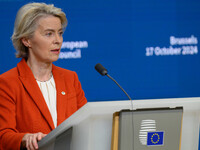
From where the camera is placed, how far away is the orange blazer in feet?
5.98

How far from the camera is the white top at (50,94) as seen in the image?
2.02 meters

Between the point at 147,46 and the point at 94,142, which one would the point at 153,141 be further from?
the point at 147,46

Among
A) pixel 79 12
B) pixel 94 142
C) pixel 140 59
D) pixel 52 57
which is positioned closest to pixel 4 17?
pixel 79 12

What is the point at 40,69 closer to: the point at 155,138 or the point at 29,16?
the point at 29,16

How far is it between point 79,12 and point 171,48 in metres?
1.05

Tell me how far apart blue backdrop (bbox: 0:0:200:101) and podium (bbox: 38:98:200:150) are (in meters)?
2.37

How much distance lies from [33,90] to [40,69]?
17cm

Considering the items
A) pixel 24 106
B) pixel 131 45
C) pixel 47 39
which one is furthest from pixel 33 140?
pixel 131 45

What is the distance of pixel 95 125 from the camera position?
4.50 feet

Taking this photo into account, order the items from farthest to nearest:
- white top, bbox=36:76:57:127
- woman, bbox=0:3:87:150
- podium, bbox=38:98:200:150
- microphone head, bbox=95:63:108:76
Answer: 1. white top, bbox=36:76:57:127
2. woman, bbox=0:3:87:150
3. microphone head, bbox=95:63:108:76
4. podium, bbox=38:98:200:150

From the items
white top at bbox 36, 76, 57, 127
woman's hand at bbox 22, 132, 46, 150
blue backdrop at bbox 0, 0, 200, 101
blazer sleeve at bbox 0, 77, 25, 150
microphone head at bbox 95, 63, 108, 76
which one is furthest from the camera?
blue backdrop at bbox 0, 0, 200, 101

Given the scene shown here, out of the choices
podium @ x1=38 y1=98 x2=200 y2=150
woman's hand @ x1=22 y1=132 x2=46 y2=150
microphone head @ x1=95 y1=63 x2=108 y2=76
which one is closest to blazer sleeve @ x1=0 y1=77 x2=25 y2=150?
woman's hand @ x1=22 y1=132 x2=46 y2=150

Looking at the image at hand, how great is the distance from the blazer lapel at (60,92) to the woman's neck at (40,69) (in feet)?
0.19

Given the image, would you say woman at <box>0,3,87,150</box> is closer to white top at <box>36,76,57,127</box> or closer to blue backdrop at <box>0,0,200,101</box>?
white top at <box>36,76,57,127</box>
